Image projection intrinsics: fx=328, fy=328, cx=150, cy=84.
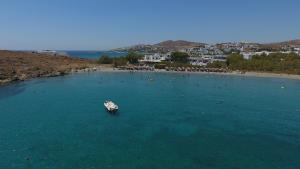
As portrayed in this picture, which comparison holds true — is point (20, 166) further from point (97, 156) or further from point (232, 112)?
point (232, 112)

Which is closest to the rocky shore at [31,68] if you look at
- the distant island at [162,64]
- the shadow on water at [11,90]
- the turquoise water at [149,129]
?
the distant island at [162,64]

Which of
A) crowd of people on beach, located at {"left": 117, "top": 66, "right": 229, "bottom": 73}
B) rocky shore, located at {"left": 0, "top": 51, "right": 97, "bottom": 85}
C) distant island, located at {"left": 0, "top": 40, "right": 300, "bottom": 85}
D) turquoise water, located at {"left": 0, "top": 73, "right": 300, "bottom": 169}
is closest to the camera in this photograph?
turquoise water, located at {"left": 0, "top": 73, "right": 300, "bottom": 169}

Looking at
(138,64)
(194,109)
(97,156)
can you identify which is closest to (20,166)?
(97,156)

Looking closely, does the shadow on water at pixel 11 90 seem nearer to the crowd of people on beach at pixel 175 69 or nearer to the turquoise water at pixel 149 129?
the turquoise water at pixel 149 129

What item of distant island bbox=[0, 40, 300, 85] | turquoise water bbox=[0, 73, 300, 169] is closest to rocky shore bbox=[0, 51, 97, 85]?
distant island bbox=[0, 40, 300, 85]

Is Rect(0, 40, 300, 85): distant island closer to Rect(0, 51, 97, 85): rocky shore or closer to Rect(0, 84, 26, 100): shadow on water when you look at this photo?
Rect(0, 51, 97, 85): rocky shore

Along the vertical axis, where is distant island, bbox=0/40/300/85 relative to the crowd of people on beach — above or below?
above
